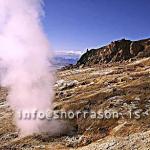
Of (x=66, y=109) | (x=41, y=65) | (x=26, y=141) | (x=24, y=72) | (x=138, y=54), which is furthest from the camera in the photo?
(x=138, y=54)

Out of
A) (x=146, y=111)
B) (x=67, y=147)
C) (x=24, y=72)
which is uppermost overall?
(x=24, y=72)

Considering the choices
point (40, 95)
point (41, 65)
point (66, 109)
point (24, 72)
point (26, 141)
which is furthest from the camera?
point (24, 72)

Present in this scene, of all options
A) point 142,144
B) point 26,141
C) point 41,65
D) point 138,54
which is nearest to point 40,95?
point 41,65

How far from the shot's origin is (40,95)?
284 ft

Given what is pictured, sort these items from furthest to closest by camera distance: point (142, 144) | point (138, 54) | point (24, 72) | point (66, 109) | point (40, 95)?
point (138, 54) → point (24, 72) → point (40, 95) → point (66, 109) → point (142, 144)

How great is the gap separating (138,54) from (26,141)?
5768 inches

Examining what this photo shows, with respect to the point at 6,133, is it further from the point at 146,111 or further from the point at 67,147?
the point at 146,111

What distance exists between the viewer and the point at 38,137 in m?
63.4

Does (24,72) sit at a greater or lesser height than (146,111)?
greater

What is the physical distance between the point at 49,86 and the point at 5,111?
2382cm

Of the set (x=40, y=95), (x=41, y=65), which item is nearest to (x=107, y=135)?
(x=40, y=95)

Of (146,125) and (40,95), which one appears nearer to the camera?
(146,125)

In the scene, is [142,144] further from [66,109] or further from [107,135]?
[66,109]

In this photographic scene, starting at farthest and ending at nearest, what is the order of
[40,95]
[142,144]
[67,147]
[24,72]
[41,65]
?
[24,72], [41,65], [40,95], [67,147], [142,144]
